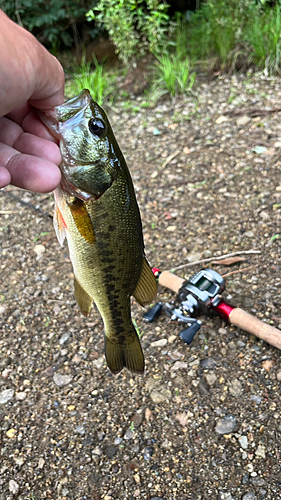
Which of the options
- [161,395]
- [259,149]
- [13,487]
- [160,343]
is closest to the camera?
[13,487]

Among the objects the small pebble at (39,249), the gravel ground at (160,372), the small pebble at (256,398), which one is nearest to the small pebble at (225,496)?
the gravel ground at (160,372)

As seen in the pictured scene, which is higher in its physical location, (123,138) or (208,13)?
(208,13)

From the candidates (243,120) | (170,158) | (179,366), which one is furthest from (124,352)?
(243,120)

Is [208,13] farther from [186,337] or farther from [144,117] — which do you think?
[186,337]

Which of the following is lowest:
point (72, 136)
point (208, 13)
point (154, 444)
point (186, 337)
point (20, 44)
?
point (154, 444)

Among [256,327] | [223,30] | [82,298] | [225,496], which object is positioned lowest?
[225,496]

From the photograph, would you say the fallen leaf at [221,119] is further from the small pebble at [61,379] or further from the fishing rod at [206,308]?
the small pebble at [61,379]

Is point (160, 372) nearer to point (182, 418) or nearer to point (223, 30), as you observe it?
point (182, 418)

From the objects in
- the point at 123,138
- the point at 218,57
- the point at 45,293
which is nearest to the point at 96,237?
the point at 45,293

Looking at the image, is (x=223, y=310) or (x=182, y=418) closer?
(x=182, y=418)
